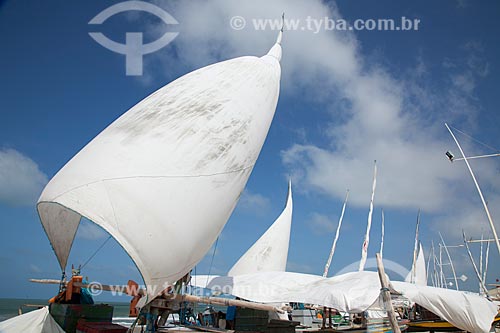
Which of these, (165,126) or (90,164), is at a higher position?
(165,126)

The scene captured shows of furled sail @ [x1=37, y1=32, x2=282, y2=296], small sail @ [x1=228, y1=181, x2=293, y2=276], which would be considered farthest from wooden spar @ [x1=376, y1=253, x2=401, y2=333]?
small sail @ [x1=228, y1=181, x2=293, y2=276]

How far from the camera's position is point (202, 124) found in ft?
27.8

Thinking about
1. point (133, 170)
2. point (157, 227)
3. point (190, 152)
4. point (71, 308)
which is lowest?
point (71, 308)

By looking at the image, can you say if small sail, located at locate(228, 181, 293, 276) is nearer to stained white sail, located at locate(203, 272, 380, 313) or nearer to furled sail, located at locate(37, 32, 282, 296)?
stained white sail, located at locate(203, 272, 380, 313)

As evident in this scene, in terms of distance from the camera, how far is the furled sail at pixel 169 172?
664 centimetres

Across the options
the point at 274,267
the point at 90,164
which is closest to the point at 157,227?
the point at 90,164

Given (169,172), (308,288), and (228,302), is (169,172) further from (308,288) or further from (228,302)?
(308,288)

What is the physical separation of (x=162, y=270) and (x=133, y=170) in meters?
1.93

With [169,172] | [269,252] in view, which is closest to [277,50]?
[169,172]

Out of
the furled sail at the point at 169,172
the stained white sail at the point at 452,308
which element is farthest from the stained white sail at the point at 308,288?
the furled sail at the point at 169,172

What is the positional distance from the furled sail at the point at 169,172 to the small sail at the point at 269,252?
15.3 meters

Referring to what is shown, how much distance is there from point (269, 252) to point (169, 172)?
62.6 feet

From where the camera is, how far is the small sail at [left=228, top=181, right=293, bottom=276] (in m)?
24.5

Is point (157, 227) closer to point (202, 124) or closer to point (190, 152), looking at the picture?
point (190, 152)
